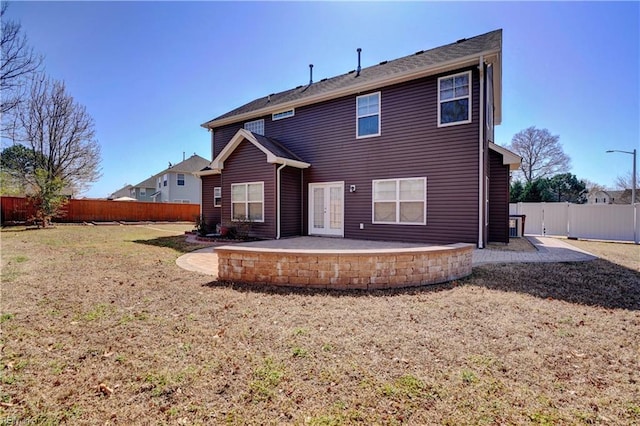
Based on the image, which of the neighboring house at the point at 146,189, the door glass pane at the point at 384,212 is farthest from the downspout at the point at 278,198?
the neighboring house at the point at 146,189

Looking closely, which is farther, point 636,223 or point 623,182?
point 623,182

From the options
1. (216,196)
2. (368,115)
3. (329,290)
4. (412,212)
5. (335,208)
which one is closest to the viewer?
(329,290)

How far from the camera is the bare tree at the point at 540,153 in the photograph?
31.8 m

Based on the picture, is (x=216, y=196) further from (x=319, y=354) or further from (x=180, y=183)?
(x=180, y=183)

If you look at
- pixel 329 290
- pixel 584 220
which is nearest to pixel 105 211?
pixel 329 290

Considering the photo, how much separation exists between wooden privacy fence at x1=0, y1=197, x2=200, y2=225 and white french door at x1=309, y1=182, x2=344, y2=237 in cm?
864

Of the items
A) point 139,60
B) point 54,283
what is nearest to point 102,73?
point 139,60

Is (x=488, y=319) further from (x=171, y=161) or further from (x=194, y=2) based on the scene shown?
(x=171, y=161)

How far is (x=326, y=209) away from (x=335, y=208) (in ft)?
1.31

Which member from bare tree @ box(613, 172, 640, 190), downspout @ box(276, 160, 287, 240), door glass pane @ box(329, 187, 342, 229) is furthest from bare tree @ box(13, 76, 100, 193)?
bare tree @ box(613, 172, 640, 190)

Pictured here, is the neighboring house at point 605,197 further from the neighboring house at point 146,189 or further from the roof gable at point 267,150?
the neighboring house at point 146,189

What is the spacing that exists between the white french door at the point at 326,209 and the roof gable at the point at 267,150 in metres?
1.26

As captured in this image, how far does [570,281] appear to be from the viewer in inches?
222

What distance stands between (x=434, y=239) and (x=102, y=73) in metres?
17.3
